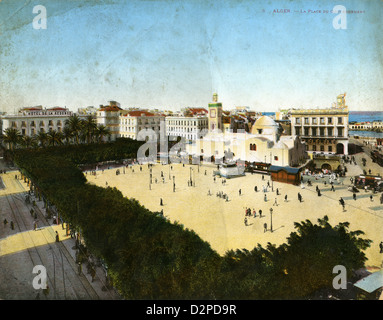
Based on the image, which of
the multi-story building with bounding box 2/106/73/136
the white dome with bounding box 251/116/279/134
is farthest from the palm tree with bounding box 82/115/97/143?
the white dome with bounding box 251/116/279/134

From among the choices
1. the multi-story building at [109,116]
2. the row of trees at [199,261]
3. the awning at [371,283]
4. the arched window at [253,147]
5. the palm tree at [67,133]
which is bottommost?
the awning at [371,283]

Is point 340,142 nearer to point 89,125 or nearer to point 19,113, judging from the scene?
point 89,125

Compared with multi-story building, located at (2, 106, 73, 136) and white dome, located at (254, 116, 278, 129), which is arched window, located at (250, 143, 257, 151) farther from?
multi-story building, located at (2, 106, 73, 136)

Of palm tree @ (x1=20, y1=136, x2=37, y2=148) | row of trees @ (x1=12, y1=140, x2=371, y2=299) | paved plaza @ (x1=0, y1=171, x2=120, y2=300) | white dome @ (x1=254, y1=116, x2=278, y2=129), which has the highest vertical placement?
white dome @ (x1=254, y1=116, x2=278, y2=129)

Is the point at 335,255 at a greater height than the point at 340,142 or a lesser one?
lesser

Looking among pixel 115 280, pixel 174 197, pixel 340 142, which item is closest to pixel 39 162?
pixel 174 197

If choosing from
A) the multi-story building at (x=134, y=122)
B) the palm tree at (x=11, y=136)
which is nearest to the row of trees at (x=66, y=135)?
Result: the palm tree at (x=11, y=136)

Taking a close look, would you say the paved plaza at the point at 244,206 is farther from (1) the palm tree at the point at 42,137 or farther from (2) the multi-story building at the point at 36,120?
(2) the multi-story building at the point at 36,120
